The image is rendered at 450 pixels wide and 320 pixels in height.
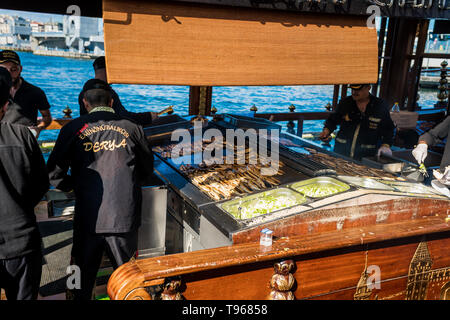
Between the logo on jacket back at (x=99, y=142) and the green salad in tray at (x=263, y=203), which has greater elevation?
the logo on jacket back at (x=99, y=142)

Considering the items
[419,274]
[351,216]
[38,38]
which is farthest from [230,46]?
[38,38]

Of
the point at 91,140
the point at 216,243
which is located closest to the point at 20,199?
the point at 91,140

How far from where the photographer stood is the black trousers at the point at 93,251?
8.59 ft

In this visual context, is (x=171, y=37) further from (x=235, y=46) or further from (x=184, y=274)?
(x=184, y=274)

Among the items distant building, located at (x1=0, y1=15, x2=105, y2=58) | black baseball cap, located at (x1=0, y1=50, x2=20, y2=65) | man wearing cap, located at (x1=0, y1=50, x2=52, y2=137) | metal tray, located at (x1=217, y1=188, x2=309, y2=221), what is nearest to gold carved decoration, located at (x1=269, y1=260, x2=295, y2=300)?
metal tray, located at (x1=217, y1=188, x2=309, y2=221)

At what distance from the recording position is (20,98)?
4.02 meters

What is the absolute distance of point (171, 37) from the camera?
2.01 m

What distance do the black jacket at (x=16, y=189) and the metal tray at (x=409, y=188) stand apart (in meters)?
2.57

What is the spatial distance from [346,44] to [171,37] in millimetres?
1266

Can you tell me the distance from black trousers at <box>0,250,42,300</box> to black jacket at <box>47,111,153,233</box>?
0.41 meters

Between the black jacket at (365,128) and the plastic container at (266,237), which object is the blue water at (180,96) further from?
the plastic container at (266,237)

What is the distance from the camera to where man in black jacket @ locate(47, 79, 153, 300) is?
99.3 inches

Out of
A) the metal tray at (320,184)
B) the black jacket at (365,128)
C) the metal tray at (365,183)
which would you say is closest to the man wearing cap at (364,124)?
the black jacket at (365,128)

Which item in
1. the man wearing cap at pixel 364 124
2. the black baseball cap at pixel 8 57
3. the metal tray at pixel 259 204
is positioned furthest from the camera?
the man wearing cap at pixel 364 124
